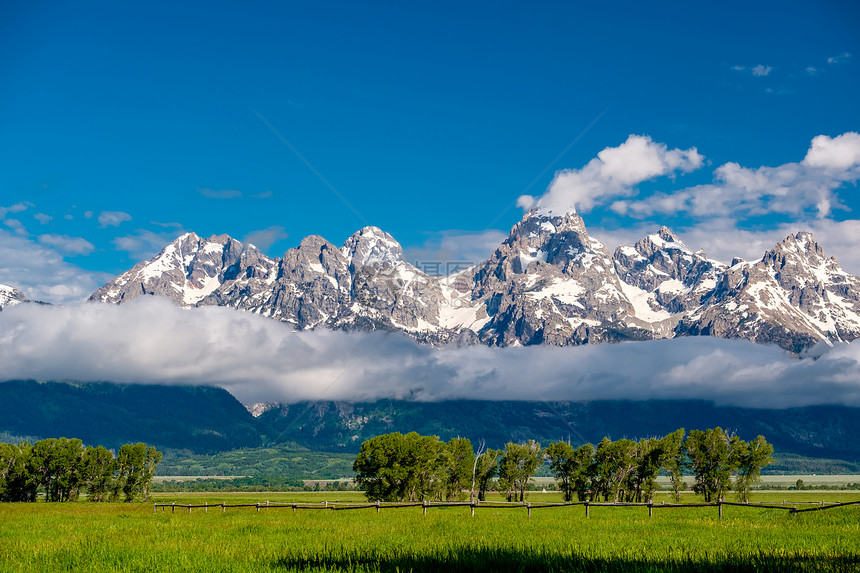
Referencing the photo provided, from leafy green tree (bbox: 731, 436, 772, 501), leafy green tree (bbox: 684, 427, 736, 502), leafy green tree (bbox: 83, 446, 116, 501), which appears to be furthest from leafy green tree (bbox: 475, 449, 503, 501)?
leafy green tree (bbox: 83, 446, 116, 501)

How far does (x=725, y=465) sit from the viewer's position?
120500 mm

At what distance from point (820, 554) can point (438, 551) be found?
9.37 metres

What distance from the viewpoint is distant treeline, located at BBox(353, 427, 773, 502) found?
119m

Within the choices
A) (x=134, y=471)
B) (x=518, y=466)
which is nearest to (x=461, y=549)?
(x=518, y=466)

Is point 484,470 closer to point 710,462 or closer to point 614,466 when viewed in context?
point 614,466

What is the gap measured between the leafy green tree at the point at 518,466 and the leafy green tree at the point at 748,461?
131 feet

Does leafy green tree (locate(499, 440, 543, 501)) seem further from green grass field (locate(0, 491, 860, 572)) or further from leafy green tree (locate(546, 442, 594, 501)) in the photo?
green grass field (locate(0, 491, 860, 572))

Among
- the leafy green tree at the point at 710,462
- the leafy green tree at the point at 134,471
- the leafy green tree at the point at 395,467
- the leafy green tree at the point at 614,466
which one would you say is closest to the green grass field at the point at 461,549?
the leafy green tree at the point at 395,467

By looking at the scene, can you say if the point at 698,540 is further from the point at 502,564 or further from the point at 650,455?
the point at 650,455

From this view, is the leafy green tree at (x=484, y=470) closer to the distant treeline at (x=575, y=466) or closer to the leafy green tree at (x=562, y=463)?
the distant treeline at (x=575, y=466)

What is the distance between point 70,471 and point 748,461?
131141 millimetres

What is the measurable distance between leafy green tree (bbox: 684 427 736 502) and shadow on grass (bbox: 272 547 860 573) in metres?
114

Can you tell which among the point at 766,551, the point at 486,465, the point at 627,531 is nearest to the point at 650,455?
the point at 486,465

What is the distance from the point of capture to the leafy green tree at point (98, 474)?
457 ft
